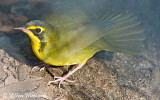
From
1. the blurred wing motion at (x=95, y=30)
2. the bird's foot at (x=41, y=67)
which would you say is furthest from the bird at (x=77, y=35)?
the bird's foot at (x=41, y=67)

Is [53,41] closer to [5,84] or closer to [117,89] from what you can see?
[5,84]

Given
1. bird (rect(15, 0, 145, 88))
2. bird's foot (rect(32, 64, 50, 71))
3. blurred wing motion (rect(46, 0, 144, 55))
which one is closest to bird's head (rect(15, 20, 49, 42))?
bird (rect(15, 0, 145, 88))

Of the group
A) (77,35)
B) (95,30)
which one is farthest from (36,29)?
(95,30)

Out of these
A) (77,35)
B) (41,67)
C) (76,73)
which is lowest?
(76,73)

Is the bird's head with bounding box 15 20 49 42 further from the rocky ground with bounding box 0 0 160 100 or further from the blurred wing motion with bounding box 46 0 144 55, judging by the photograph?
the rocky ground with bounding box 0 0 160 100

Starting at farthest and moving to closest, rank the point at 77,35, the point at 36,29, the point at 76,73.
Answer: the point at 76,73, the point at 77,35, the point at 36,29

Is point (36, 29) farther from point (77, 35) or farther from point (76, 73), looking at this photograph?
point (76, 73)

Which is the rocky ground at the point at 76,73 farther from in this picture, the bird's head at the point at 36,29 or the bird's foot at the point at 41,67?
the bird's head at the point at 36,29

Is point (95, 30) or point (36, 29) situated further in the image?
point (95, 30)
